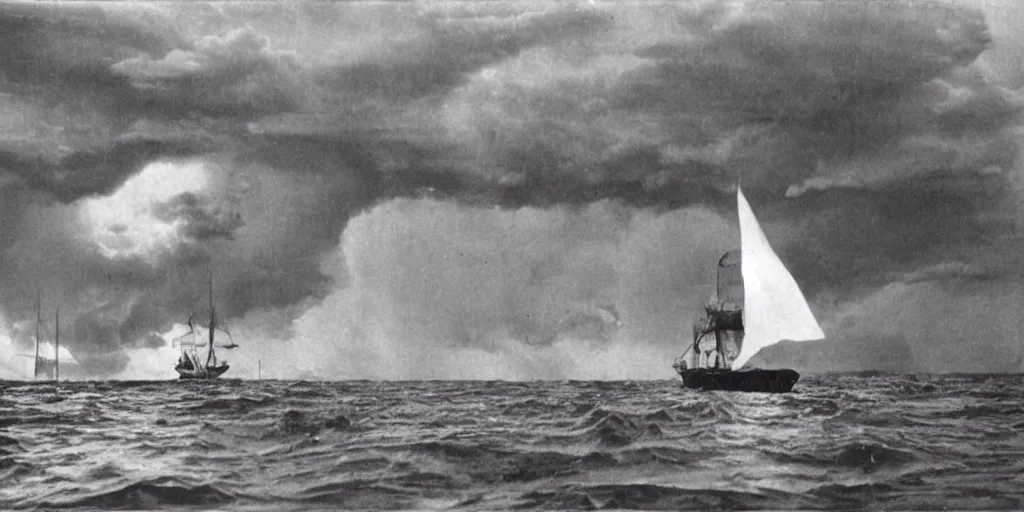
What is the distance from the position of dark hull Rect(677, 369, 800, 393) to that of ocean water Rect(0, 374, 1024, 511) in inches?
518

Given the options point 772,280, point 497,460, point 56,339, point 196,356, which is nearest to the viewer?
point 497,460

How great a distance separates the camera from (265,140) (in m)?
7.63

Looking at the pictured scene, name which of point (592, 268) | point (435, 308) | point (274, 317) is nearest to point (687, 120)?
point (592, 268)

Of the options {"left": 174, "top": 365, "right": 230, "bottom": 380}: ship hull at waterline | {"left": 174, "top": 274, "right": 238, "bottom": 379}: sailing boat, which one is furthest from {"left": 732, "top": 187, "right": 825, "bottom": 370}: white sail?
{"left": 174, "top": 365, "right": 230, "bottom": 380}: ship hull at waterline

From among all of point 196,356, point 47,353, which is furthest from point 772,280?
point 196,356

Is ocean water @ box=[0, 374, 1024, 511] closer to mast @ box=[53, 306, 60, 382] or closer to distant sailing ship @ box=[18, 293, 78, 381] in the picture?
distant sailing ship @ box=[18, 293, 78, 381]

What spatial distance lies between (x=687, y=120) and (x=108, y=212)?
16.8 feet

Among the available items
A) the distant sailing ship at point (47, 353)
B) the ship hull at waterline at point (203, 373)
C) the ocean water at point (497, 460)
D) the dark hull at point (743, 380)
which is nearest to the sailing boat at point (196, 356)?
the ship hull at waterline at point (203, 373)

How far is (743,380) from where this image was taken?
25891 millimetres

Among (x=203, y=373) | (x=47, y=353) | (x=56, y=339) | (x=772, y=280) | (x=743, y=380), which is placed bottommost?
(x=743, y=380)

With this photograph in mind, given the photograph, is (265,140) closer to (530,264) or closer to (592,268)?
(530,264)

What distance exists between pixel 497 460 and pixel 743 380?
2018 cm

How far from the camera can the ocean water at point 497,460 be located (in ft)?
20.1

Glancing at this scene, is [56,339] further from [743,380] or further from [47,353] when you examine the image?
[743,380]
